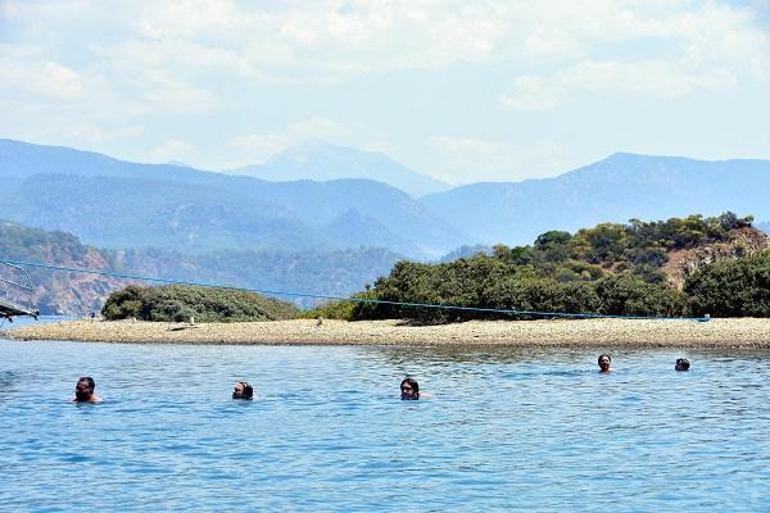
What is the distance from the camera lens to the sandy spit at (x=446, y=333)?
185 ft

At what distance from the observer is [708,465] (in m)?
25.3

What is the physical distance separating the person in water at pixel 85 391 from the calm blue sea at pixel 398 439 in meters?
0.41

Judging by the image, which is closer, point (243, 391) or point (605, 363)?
point (243, 391)

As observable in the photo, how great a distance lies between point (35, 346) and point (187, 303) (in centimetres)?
1524

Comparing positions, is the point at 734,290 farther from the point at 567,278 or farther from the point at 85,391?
the point at 85,391

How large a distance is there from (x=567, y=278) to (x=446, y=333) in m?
18.0

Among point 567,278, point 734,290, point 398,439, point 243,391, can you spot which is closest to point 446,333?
point 734,290

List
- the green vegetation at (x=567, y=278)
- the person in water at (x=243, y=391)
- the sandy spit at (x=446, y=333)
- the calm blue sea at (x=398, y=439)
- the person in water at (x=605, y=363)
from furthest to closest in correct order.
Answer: the green vegetation at (x=567, y=278) < the sandy spit at (x=446, y=333) < the person in water at (x=605, y=363) < the person in water at (x=243, y=391) < the calm blue sea at (x=398, y=439)

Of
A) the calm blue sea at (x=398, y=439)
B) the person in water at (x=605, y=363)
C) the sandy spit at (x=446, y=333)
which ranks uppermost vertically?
the sandy spit at (x=446, y=333)

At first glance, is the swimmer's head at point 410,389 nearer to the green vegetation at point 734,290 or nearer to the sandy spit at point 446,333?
→ the sandy spit at point 446,333

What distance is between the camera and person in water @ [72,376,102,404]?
36.7 meters

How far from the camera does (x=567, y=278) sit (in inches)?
3059

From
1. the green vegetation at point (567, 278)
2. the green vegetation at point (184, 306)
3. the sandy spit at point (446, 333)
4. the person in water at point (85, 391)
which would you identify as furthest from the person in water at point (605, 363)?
the green vegetation at point (184, 306)

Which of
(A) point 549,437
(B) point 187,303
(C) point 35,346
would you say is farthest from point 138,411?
(B) point 187,303
